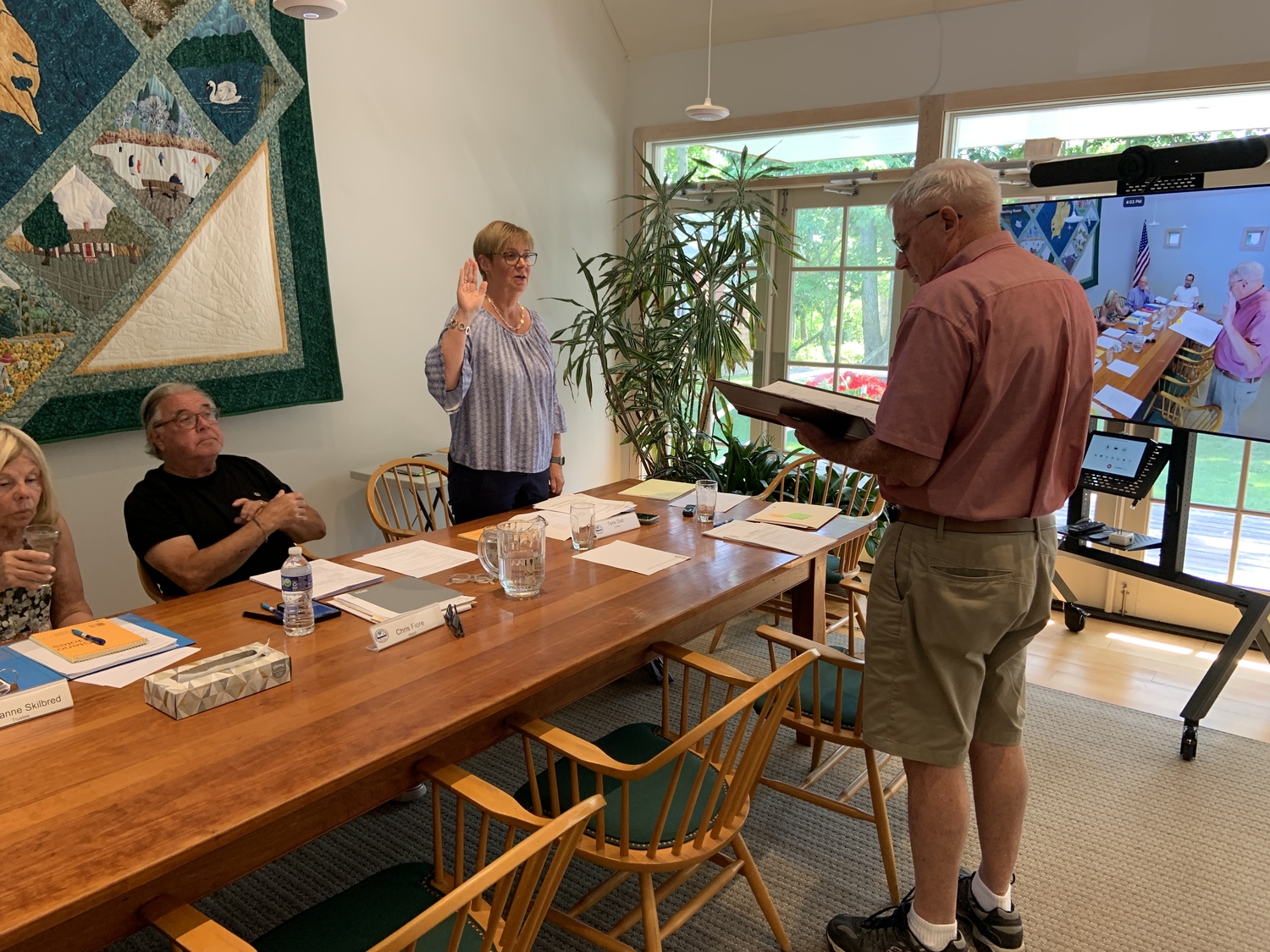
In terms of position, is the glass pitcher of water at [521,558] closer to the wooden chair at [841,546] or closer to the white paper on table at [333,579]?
the white paper on table at [333,579]

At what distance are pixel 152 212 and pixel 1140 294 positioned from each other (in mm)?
3367

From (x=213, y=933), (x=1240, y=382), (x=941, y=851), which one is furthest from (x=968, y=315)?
(x=1240, y=382)

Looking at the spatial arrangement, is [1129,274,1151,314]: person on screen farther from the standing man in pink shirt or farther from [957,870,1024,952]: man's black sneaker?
[957,870,1024,952]: man's black sneaker

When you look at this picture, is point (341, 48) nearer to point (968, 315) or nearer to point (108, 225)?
point (108, 225)

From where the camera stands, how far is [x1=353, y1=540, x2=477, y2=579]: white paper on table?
215 centimetres

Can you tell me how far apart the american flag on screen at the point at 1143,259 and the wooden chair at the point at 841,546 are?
113 cm

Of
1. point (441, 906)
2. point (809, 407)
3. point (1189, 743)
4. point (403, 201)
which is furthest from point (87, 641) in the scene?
point (1189, 743)

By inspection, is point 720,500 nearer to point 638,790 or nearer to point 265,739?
point 638,790

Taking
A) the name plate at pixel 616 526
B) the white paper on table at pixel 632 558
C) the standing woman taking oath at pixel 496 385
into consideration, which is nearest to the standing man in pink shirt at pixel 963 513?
the white paper on table at pixel 632 558

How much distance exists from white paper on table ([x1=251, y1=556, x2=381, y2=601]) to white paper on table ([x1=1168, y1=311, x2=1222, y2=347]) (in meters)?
2.68

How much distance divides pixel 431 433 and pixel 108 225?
1563mm

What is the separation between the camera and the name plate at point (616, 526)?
248 centimetres

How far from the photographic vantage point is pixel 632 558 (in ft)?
7.39

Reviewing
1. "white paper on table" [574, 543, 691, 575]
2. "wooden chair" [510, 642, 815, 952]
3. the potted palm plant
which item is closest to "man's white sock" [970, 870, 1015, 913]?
"wooden chair" [510, 642, 815, 952]
